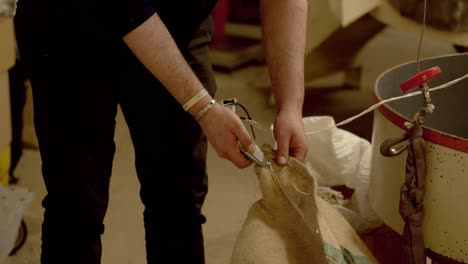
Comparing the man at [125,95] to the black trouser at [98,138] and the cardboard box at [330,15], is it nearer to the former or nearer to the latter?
the black trouser at [98,138]

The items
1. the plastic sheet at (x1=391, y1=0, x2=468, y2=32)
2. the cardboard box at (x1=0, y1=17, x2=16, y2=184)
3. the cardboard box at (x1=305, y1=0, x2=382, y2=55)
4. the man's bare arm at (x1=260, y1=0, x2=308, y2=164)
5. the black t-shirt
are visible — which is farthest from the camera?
the cardboard box at (x1=305, y1=0, x2=382, y2=55)

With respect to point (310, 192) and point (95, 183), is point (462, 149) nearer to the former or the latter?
point (310, 192)

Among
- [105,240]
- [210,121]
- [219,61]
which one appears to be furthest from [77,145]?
[219,61]

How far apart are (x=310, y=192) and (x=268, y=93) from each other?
1497mm

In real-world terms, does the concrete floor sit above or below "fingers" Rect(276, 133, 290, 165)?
below

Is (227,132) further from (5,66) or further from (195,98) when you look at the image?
(5,66)

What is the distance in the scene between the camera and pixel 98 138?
984mm

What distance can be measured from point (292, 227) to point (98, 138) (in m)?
0.31

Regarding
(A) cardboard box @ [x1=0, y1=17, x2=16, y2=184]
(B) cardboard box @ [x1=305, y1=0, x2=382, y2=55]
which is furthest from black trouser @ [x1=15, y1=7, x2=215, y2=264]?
(B) cardboard box @ [x1=305, y1=0, x2=382, y2=55]

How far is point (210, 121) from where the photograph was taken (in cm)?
88

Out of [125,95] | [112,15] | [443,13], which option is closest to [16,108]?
[125,95]

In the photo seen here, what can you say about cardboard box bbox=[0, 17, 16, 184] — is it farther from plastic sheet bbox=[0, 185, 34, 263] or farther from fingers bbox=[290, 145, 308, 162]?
fingers bbox=[290, 145, 308, 162]

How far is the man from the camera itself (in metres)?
0.88

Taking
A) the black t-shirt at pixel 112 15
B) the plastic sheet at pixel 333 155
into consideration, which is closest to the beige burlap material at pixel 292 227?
the black t-shirt at pixel 112 15
